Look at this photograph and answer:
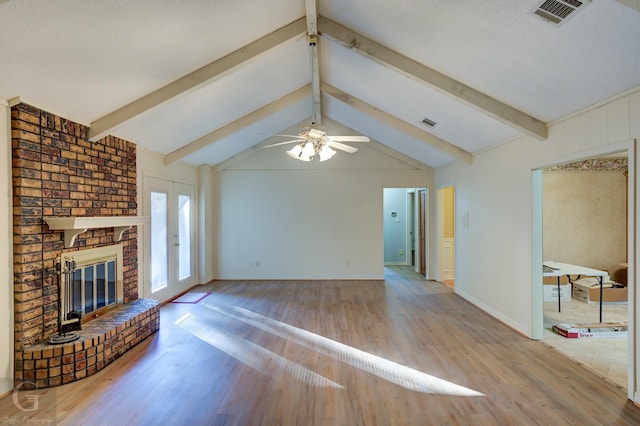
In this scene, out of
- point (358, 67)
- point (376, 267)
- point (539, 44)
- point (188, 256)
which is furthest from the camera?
point (376, 267)

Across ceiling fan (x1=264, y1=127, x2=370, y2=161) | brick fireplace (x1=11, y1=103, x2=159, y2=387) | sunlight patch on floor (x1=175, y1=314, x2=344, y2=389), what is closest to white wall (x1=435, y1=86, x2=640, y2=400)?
ceiling fan (x1=264, y1=127, x2=370, y2=161)

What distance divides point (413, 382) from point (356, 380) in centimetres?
49

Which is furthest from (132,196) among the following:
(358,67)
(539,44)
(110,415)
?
(539,44)

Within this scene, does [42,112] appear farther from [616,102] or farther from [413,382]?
[616,102]

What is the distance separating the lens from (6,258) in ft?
9.10

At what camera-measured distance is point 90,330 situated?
329cm

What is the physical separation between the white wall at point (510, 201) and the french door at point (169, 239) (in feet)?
16.3

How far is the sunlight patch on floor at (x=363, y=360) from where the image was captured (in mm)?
2848

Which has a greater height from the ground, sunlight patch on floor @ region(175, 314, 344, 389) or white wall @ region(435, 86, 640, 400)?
white wall @ region(435, 86, 640, 400)

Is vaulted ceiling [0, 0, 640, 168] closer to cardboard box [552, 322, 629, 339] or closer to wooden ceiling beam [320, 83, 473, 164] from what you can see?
wooden ceiling beam [320, 83, 473, 164]

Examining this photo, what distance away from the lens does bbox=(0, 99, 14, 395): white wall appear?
274cm

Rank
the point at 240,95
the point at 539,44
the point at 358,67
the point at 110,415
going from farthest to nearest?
the point at 240,95, the point at 358,67, the point at 539,44, the point at 110,415

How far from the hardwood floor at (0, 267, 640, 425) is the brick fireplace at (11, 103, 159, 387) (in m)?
0.19

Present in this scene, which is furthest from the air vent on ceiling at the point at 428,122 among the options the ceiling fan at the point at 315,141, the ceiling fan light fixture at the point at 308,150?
the ceiling fan light fixture at the point at 308,150
